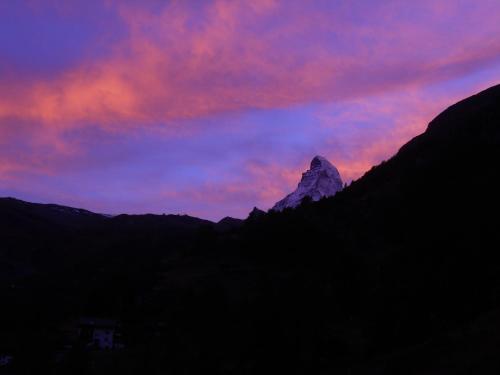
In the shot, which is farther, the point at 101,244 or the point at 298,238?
the point at 101,244

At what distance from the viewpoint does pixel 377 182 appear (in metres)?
96.9

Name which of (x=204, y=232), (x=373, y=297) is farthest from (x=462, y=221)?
(x=204, y=232)

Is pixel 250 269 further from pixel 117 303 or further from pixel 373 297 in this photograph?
pixel 373 297

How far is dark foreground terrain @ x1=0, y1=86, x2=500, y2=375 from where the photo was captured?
25.0m

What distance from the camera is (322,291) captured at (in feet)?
98.2

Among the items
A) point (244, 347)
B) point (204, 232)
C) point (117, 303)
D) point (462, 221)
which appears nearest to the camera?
point (244, 347)

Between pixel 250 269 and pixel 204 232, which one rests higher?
pixel 204 232

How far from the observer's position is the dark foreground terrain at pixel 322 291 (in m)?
25.0

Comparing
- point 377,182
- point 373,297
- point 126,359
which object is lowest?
point 126,359

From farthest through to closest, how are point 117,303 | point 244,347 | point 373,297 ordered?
point 117,303 → point 373,297 → point 244,347

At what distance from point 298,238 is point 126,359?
3847cm

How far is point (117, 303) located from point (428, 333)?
52450mm

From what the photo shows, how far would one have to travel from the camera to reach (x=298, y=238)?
78.5 m

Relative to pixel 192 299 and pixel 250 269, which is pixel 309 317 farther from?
pixel 250 269
